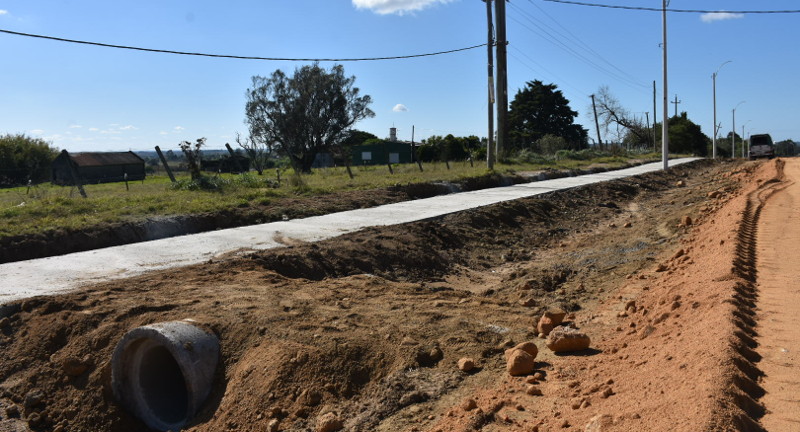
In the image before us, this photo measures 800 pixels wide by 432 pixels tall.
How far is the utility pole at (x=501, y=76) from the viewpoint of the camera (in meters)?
26.8

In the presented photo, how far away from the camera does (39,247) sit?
897 cm

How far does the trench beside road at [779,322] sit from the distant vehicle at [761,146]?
37.3 meters

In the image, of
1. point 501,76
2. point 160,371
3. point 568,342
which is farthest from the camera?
point 501,76

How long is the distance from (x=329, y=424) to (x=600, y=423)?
200 cm

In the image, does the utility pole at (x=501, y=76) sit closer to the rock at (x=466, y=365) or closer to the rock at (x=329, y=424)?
the rock at (x=466, y=365)

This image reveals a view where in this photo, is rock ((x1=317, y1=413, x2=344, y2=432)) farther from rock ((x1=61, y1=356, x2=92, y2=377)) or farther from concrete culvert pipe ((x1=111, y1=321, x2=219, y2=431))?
rock ((x1=61, y1=356, x2=92, y2=377))

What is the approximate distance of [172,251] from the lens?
8852mm

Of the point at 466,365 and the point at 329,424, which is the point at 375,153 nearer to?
the point at 466,365

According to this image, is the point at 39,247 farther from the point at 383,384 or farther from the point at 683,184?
the point at 683,184

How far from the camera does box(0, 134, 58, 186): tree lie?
18.3 m

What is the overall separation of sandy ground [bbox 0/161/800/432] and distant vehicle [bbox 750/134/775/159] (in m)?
38.7

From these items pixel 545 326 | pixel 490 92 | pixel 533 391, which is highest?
pixel 490 92

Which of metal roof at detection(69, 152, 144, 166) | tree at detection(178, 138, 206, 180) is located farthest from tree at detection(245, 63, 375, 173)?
tree at detection(178, 138, 206, 180)

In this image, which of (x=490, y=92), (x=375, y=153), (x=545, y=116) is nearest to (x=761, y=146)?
(x=545, y=116)
